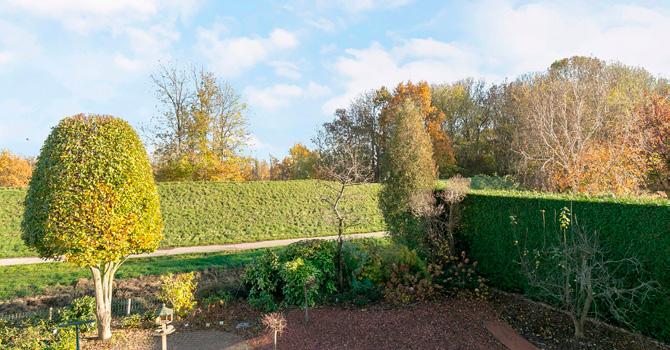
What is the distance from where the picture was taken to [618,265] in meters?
6.11

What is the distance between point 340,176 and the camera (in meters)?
8.34

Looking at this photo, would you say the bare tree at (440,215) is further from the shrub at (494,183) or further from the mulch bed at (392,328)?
the shrub at (494,183)

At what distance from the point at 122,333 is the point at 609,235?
27.1ft

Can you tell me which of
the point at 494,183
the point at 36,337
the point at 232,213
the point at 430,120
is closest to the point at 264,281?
the point at 36,337

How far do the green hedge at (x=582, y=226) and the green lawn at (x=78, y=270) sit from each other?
19.0 feet

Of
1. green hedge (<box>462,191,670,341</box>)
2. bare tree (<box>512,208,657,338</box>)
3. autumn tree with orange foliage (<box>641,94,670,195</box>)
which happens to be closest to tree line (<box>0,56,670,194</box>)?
autumn tree with orange foliage (<box>641,94,670,195</box>)

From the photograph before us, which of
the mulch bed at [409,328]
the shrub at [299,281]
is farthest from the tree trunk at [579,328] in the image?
the shrub at [299,281]

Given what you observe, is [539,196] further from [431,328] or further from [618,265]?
[431,328]

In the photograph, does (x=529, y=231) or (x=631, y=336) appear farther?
(x=529, y=231)

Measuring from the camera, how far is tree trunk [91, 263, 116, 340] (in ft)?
20.7

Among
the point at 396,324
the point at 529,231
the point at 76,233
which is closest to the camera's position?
the point at 76,233

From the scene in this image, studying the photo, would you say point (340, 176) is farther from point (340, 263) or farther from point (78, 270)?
point (78, 270)

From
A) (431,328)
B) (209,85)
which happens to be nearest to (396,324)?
(431,328)

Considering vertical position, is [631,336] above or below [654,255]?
below
